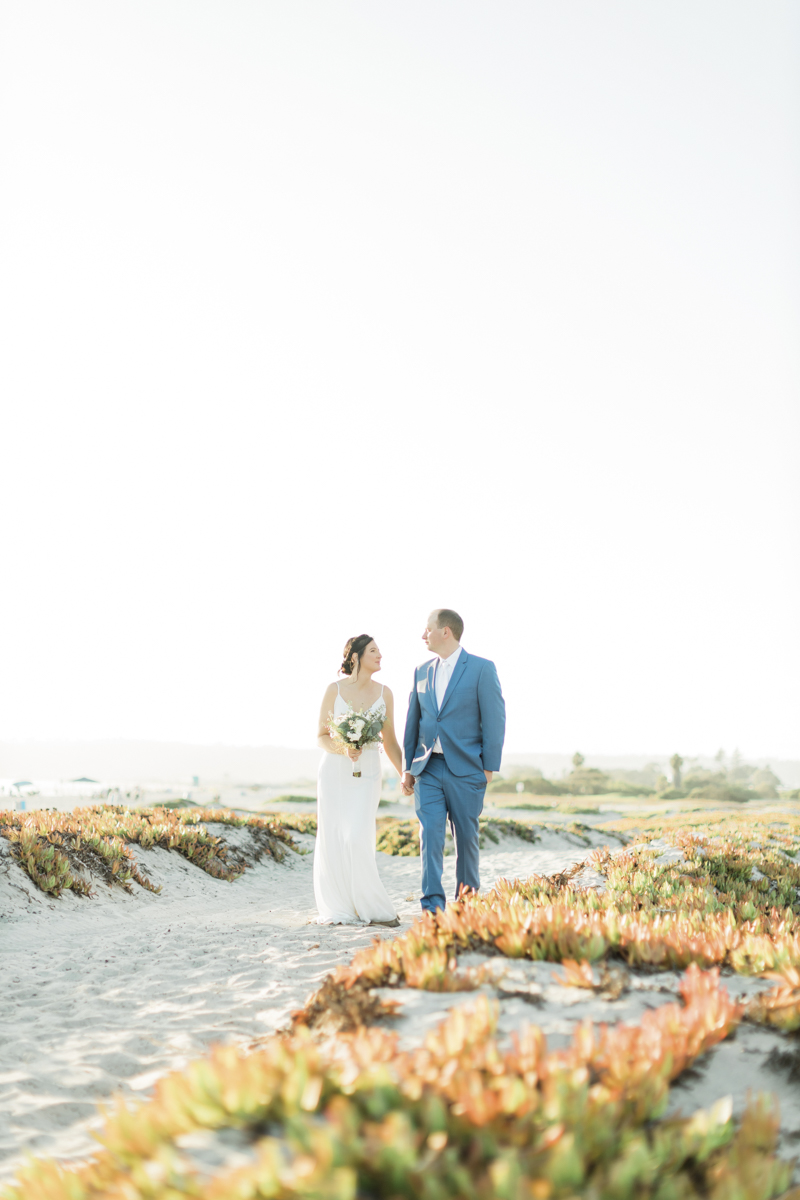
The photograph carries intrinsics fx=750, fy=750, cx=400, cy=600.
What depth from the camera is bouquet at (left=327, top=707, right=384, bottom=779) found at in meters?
7.66

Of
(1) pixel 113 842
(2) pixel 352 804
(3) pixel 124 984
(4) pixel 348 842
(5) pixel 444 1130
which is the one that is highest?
(5) pixel 444 1130

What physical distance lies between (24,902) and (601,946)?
23.5ft

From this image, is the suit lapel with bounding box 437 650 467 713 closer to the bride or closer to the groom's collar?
the groom's collar

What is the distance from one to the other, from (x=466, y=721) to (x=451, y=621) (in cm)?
96

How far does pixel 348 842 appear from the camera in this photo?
300 inches

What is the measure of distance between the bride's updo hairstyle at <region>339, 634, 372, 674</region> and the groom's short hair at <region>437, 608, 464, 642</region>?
1.20 m

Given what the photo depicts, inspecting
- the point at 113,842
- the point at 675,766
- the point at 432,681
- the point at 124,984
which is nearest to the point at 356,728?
the point at 432,681

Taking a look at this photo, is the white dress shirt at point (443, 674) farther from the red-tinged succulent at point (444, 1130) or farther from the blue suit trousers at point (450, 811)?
the red-tinged succulent at point (444, 1130)

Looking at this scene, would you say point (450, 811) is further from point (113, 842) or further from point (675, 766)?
point (675, 766)

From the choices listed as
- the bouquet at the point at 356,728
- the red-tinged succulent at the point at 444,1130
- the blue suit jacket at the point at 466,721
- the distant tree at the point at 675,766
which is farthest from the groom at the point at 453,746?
the distant tree at the point at 675,766

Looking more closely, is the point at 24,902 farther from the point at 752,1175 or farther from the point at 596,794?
the point at 596,794

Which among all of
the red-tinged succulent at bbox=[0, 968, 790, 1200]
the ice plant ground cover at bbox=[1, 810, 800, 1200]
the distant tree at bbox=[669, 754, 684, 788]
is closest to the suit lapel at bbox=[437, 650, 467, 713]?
the ice plant ground cover at bbox=[1, 810, 800, 1200]

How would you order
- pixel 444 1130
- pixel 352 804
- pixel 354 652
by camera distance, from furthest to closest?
1. pixel 354 652
2. pixel 352 804
3. pixel 444 1130

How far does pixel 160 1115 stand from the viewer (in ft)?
7.36
